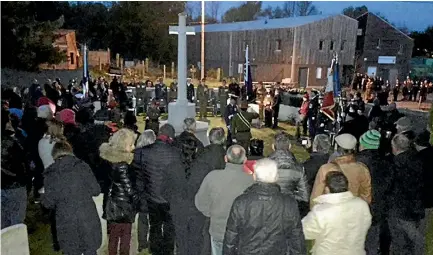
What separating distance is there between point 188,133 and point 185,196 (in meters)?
0.99

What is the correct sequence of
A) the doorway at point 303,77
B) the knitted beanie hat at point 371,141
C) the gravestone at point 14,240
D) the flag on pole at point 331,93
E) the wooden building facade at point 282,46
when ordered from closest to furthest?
the gravestone at point 14,240 < the knitted beanie hat at point 371,141 < the flag on pole at point 331,93 < the wooden building facade at point 282,46 < the doorway at point 303,77

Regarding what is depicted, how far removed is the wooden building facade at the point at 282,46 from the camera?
30.5 meters

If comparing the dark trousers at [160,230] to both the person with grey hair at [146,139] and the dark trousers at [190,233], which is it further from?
the person with grey hair at [146,139]

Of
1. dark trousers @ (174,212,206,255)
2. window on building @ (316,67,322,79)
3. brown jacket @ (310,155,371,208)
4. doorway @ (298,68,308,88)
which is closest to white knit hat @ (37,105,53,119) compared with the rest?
dark trousers @ (174,212,206,255)

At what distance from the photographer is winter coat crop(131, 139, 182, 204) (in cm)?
448

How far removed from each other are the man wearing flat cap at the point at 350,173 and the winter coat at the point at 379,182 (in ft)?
1.11

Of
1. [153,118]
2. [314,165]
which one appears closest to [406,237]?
[314,165]

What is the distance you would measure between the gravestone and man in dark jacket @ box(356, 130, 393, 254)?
348cm

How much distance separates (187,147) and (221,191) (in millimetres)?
1438

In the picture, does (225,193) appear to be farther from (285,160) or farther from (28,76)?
(28,76)

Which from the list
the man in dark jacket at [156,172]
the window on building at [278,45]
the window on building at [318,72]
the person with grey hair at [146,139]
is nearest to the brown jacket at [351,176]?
the man in dark jacket at [156,172]

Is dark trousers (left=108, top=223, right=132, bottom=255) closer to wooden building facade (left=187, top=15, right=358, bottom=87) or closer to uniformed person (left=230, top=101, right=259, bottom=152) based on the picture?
uniformed person (left=230, top=101, right=259, bottom=152)

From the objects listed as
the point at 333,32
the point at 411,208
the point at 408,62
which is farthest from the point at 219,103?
the point at 408,62

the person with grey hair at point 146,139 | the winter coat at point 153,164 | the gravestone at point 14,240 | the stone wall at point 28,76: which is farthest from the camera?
the stone wall at point 28,76
